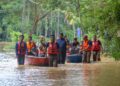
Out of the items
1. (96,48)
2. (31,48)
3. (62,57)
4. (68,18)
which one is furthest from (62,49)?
(68,18)

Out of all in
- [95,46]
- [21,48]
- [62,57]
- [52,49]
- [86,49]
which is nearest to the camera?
[52,49]

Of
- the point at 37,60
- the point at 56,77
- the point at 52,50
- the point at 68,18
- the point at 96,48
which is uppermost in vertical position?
the point at 68,18

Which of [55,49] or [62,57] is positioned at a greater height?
[55,49]

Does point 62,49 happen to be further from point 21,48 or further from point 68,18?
point 68,18

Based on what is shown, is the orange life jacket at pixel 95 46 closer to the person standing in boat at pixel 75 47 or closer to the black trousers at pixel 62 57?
the person standing in boat at pixel 75 47

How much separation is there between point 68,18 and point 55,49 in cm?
2080

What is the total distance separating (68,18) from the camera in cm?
4594

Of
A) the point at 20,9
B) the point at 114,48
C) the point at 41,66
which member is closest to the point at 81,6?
the point at 41,66

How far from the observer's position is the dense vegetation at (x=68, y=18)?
1772 centimetres

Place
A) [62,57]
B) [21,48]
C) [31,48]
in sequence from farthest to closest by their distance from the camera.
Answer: [62,57] < [31,48] < [21,48]

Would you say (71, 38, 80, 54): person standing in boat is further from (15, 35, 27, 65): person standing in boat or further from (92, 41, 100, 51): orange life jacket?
(15, 35, 27, 65): person standing in boat

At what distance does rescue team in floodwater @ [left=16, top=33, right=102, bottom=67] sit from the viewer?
84.0ft

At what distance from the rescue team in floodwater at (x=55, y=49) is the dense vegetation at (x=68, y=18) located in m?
1.50

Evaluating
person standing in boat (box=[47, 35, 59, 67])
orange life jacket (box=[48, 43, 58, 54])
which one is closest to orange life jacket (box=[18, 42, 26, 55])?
person standing in boat (box=[47, 35, 59, 67])
